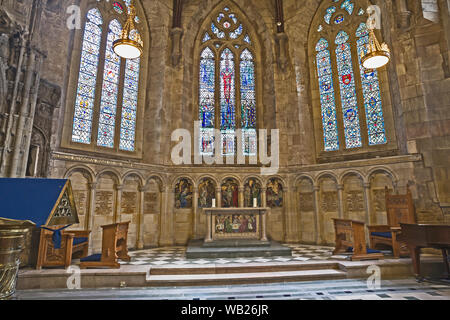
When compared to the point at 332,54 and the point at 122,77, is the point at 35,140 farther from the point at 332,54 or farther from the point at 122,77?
the point at 332,54

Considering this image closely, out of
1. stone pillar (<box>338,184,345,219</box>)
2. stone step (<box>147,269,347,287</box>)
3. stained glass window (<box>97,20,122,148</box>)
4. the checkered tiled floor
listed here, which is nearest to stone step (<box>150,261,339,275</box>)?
stone step (<box>147,269,347,287</box>)

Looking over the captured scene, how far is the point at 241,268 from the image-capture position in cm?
657

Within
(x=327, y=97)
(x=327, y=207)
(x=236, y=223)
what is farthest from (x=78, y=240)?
(x=327, y=97)

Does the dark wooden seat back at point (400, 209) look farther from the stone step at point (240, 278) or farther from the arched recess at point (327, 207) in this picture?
the stone step at point (240, 278)

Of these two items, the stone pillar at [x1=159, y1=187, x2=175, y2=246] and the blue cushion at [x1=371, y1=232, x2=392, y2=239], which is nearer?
the blue cushion at [x1=371, y1=232, x2=392, y2=239]

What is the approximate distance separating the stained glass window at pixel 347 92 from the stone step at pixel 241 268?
20.5 ft

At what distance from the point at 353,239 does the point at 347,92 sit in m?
7.00

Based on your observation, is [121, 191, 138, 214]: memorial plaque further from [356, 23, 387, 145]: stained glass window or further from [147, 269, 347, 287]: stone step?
[356, 23, 387, 145]: stained glass window

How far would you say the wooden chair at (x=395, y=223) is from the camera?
716 cm

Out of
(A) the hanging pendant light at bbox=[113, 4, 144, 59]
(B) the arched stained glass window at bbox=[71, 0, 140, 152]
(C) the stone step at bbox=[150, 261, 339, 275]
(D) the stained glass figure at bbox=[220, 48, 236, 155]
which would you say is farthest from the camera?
(D) the stained glass figure at bbox=[220, 48, 236, 155]

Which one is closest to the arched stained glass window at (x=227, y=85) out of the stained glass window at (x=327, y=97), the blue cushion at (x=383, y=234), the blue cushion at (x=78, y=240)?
the stained glass window at (x=327, y=97)

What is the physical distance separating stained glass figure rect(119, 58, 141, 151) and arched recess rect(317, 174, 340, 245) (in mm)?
8350

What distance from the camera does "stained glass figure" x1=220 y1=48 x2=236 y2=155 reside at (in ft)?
41.8

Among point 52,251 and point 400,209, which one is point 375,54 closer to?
point 400,209
